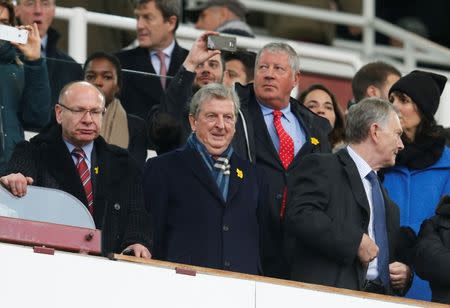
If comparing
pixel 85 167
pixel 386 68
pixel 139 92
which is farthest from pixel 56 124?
pixel 386 68

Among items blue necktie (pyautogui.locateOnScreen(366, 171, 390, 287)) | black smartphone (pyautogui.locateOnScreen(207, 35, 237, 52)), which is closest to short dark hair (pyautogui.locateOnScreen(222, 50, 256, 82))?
black smartphone (pyautogui.locateOnScreen(207, 35, 237, 52))

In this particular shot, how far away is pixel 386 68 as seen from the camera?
57.1ft

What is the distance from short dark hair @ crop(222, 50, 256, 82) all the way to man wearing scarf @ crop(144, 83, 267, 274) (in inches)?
80.4

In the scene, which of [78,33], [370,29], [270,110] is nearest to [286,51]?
[270,110]

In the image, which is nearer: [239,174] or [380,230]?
[380,230]

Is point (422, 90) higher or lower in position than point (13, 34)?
lower

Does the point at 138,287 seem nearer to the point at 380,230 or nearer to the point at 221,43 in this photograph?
the point at 380,230

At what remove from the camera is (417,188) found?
15664mm

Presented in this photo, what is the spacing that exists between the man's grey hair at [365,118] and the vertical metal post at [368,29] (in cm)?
821

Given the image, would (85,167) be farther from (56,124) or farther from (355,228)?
(355,228)

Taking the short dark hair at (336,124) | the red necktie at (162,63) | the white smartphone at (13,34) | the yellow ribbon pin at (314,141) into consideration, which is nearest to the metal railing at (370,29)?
the short dark hair at (336,124)

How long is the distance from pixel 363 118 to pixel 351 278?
1.12 m

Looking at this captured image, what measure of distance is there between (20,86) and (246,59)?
7.48ft

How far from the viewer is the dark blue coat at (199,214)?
47.7 ft
